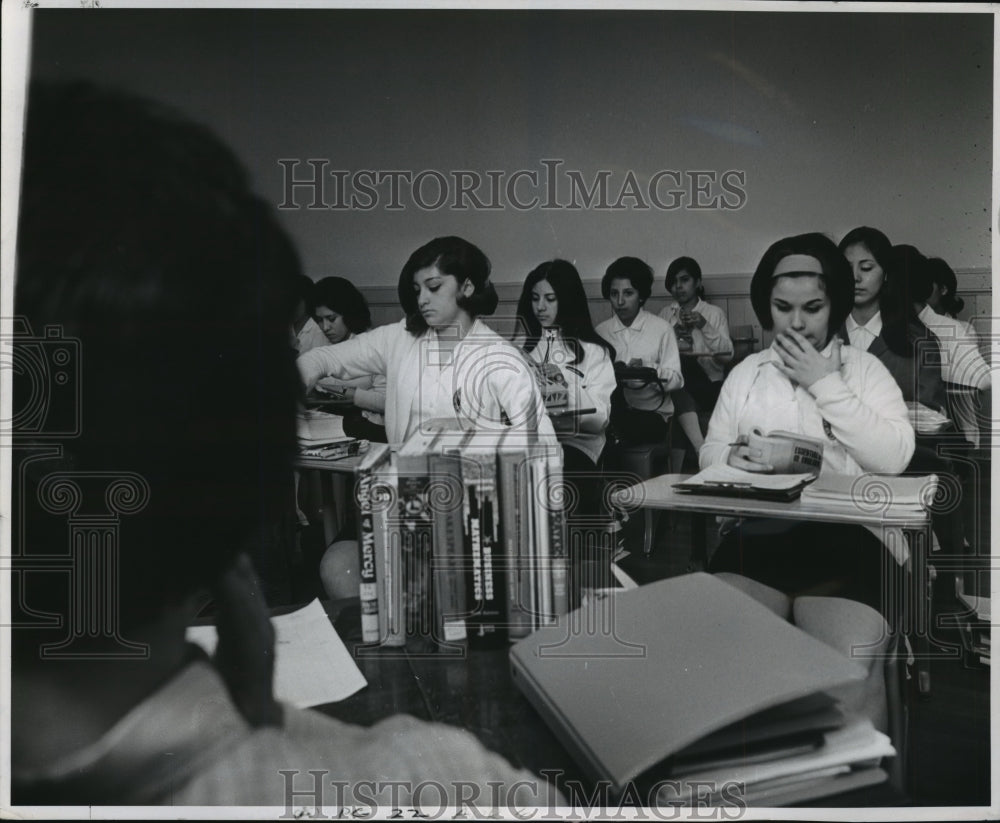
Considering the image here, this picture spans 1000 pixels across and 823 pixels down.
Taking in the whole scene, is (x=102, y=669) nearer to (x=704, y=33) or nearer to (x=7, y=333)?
(x=7, y=333)

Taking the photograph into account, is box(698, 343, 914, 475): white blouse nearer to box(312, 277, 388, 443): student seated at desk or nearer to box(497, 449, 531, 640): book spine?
box(497, 449, 531, 640): book spine

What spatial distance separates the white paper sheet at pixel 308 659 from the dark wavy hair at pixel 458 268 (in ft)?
2.58

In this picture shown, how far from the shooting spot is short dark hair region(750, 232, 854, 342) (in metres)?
2.08

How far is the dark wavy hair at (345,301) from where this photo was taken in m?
2.09

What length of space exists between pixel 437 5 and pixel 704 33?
66 cm

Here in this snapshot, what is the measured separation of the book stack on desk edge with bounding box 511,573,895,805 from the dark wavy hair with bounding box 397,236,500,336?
80cm

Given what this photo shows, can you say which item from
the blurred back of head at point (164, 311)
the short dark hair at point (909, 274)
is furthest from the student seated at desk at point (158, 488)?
the short dark hair at point (909, 274)

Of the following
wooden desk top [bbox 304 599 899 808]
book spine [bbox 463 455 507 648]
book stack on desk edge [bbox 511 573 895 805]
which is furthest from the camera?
book spine [bbox 463 455 507 648]

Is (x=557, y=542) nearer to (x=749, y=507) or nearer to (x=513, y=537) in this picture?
(x=513, y=537)

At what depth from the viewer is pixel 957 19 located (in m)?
2.12

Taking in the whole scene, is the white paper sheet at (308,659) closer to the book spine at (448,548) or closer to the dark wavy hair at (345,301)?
the book spine at (448,548)

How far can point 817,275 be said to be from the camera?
2.10 meters

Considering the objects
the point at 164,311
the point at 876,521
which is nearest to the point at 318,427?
the point at 164,311

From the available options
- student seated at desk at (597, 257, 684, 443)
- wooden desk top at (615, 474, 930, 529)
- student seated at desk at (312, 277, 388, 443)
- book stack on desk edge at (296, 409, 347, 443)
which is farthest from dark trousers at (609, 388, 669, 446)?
book stack on desk edge at (296, 409, 347, 443)
